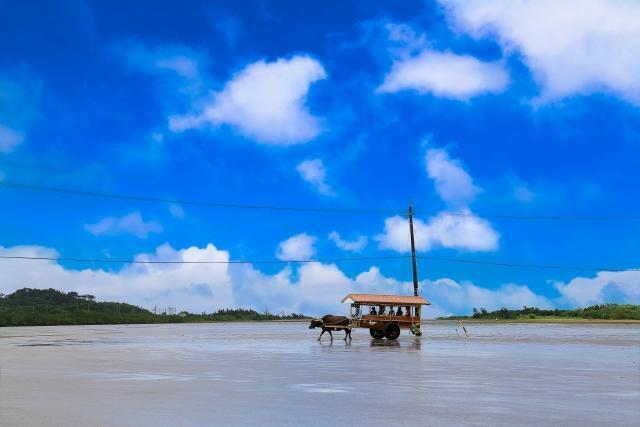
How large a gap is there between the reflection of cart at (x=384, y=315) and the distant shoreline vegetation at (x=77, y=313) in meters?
57.0

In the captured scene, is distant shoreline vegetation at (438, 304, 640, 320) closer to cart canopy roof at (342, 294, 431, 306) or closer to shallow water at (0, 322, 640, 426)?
cart canopy roof at (342, 294, 431, 306)

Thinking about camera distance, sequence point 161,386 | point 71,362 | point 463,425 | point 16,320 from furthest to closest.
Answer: point 16,320 < point 71,362 < point 161,386 < point 463,425

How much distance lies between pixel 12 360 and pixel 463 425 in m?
18.4

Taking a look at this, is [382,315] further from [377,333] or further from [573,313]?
[573,313]

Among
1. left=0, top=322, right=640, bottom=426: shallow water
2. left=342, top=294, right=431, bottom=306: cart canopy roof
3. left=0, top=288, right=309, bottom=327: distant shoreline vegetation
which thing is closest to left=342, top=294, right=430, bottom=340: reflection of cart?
left=342, top=294, right=431, bottom=306: cart canopy roof

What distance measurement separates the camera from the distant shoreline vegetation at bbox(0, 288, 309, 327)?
8931 cm

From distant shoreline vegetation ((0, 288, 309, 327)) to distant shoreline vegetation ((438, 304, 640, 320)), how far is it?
41.6 meters

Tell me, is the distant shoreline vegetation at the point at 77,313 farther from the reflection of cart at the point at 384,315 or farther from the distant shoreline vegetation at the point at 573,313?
the reflection of cart at the point at 384,315

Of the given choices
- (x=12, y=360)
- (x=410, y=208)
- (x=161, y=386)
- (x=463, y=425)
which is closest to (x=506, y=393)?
(x=463, y=425)

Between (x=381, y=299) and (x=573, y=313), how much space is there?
7449 cm

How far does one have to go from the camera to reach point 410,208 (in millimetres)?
59125

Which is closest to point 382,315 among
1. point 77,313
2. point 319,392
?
point 319,392

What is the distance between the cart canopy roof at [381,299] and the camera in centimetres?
4231

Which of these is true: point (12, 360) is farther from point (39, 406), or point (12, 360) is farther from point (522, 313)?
point (522, 313)
